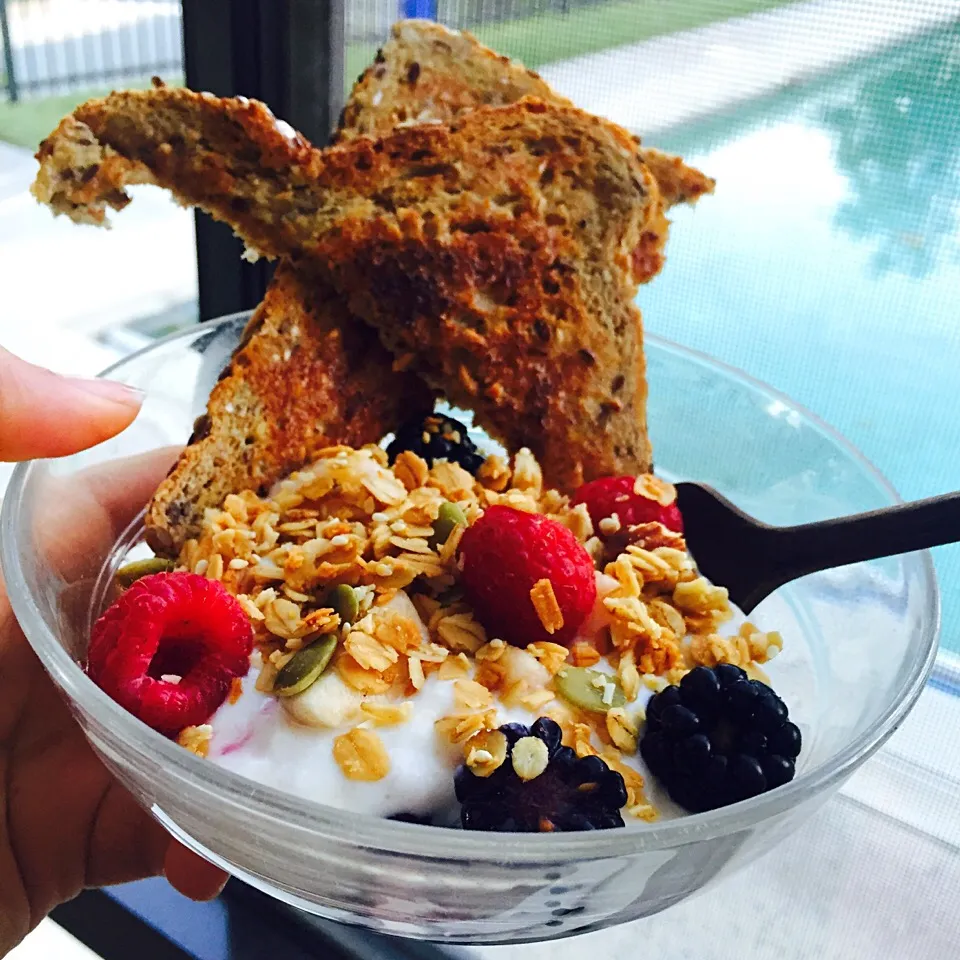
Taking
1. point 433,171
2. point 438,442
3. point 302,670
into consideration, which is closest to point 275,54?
point 433,171

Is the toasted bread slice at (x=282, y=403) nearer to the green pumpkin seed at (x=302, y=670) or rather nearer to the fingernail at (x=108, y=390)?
the fingernail at (x=108, y=390)

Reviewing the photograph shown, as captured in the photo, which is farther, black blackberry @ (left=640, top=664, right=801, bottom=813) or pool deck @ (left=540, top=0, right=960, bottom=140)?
pool deck @ (left=540, top=0, right=960, bottom=140)

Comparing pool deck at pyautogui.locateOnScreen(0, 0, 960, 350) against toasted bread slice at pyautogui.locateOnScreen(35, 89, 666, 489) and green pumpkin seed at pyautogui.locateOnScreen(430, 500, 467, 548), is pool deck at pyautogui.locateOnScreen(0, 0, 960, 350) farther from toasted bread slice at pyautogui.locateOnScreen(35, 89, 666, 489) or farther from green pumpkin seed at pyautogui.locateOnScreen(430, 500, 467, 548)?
green pumpkin seed at pyautogui.locateOnScreen(430, 500, 467, 548)

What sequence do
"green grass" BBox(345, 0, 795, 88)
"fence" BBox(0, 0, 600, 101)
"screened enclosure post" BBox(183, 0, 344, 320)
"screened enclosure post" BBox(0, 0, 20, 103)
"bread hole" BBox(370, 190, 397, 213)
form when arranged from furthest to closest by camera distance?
1. "screened enclosure post" BBox(0, 0, 20, 103)
2. "fence" BBox(0, 0, 600, 101)
3. "screened enclosure post" BBox(183, 0, 344, 320)
4. "green grass" BBox(345, 0, 795, 88)
5. "bread hole" BBox(370, 190, 397, 213)

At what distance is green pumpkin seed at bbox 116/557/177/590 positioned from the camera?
74cm

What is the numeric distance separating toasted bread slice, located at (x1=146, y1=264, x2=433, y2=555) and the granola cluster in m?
0.03

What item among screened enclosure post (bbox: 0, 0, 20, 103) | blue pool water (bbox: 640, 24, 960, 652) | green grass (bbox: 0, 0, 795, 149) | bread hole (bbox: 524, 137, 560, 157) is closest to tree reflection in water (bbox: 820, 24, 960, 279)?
blue pool water (bbox: 640, 24, 960, 652)

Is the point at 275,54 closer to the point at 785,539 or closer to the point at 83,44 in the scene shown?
the point at 83,44

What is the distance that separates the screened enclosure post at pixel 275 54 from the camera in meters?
1.07

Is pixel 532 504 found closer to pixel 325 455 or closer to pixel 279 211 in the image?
pixel 325 455

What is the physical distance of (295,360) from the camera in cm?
82

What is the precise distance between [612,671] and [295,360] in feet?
1.19

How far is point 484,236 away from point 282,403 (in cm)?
21

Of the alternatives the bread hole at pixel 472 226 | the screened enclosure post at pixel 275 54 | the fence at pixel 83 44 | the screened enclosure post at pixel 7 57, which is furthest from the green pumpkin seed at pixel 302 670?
the screened enclosure post at pixel 7 57
